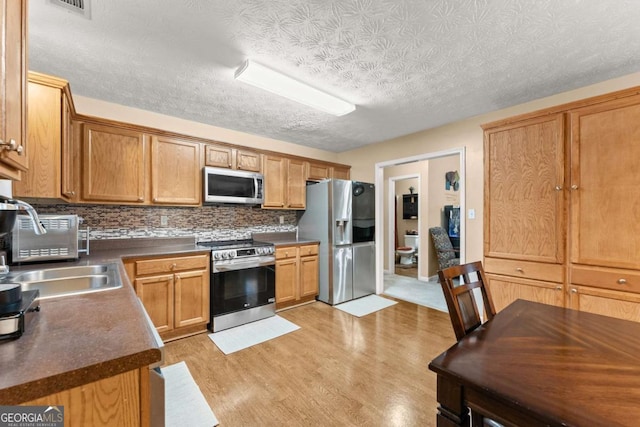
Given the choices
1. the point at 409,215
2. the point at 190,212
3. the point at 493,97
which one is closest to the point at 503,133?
the point at 493,97

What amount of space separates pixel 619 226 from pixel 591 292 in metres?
0.51

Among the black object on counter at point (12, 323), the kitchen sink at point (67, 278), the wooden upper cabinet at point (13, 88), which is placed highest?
the wooden upper cabinet at point (13, 88)

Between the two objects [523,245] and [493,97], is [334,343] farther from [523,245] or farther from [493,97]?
[493,97]

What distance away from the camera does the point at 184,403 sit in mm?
1809

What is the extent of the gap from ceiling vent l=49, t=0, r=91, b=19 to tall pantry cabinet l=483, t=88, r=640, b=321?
3054 millimetres

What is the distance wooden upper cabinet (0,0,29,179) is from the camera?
30.8 inches

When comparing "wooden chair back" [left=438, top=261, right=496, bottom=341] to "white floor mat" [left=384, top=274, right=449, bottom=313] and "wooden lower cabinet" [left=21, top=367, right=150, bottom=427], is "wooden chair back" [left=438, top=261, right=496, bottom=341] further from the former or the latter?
"white floor mat" [left=384, top=274, right=449, bottom=313]

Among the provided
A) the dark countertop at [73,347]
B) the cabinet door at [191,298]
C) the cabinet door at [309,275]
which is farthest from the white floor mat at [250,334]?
the dark countertop at [73,347]

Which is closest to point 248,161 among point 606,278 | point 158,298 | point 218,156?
point 218,156

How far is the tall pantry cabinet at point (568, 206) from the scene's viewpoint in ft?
6.13

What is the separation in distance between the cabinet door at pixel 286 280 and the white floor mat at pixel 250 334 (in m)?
0.34

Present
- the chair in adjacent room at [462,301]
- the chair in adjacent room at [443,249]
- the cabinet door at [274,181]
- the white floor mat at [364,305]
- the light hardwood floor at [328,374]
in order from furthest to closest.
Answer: the chair in adjacent room at [443,249] → the cabinet door at [274,181] → the white floor mat at [364,305] → the light hardwood floor at [328,374] → the chair in adjacent room at [462,301]

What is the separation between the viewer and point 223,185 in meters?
3.19

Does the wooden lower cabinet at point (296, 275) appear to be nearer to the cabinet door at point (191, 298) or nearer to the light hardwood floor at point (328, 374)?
the light hardwood floor at point (328, 374)
